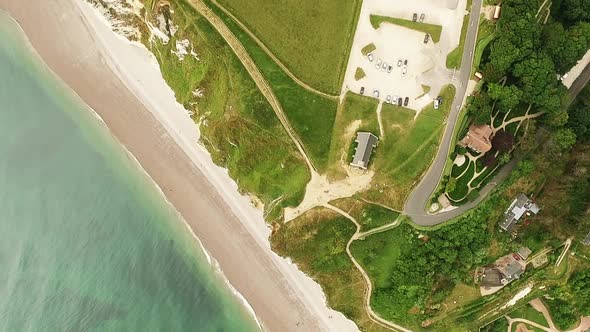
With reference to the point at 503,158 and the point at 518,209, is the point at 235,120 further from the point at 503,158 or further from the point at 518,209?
the point at 518,209

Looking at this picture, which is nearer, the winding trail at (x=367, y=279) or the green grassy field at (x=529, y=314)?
the winding trail at (x=367, y=279)

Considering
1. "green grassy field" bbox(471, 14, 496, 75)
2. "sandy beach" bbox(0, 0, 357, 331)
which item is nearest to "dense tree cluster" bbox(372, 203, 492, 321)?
"sandy beach" bbox(0, 0, 357, 331)

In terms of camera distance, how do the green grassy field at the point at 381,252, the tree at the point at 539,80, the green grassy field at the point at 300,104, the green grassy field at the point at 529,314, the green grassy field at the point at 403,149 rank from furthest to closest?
the green grassy field at the point at 529,314, the green grassy field at the point at 381,252, the green grassy field at the point at 300,104, the green grassy field at the point at 403,149, the tree at the point at 539,80

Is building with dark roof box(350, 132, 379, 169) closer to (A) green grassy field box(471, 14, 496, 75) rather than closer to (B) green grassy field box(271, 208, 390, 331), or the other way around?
(B) green grassy field box(271, 208, 390, 331)

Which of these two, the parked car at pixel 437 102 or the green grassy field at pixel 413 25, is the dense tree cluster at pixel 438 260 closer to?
the parked car at pixel 437 102

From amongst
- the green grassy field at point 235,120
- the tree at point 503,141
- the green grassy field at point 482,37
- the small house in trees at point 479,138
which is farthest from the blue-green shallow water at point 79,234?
the green grassy field at point 482,37

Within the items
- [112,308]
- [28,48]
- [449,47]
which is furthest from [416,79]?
[28,48]

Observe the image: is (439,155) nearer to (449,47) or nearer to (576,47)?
(449,47)
